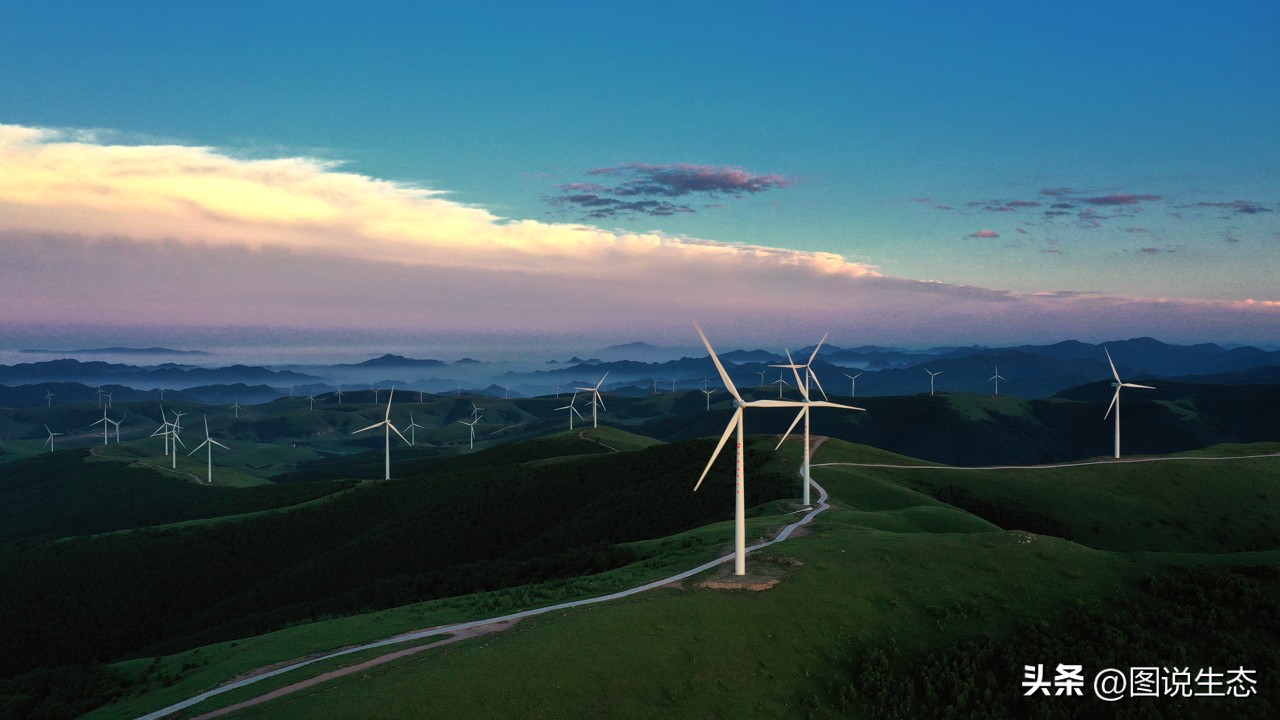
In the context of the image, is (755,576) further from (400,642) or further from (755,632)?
(400,642)

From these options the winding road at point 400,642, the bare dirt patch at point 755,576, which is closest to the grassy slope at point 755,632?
the bare dirt patch at point 755,576

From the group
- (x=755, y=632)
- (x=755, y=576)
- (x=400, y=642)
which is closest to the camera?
(x=755, y=632)

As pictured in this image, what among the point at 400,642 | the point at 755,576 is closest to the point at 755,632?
the point at 755,576

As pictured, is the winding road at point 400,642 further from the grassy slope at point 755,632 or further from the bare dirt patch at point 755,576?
the bare dirt patch at point 755,576

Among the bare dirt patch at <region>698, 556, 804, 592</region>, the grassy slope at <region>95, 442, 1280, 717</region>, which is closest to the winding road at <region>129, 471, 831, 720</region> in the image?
the grassy slope at <region>95, 442, 1280, 717</region>

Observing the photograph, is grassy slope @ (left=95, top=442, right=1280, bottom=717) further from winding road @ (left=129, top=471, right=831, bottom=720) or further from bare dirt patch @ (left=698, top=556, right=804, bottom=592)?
winding road @ (left=129, top=471, right=831, bottom=720)

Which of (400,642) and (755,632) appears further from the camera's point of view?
(400,642)

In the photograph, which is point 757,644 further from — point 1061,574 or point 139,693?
point 139,693

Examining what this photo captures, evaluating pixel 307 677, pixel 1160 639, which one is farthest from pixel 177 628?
pixel 1160 639

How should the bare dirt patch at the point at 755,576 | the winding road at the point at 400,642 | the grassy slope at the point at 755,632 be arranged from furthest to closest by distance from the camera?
1. the bare dirt patch at the point at 755,576
2. the winding road at the point at 400,642
3. the grassy slope at the point at 755,632

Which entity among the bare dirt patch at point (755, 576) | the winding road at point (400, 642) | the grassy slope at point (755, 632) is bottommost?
the winding road at point (400, 642)
